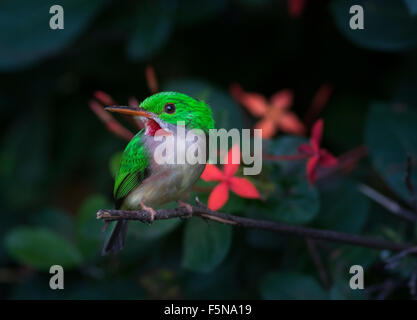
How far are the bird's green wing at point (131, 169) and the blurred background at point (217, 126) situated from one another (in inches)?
11.5

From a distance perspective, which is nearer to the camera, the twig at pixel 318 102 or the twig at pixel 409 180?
the twig at pixel 409 180

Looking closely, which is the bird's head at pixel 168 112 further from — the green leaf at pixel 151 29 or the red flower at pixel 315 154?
the green leaf at pixel 151 29

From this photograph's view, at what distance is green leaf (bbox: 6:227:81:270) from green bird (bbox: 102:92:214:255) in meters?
1.12

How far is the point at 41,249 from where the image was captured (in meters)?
2.46

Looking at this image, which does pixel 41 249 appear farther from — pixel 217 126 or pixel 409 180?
pixel 409 180

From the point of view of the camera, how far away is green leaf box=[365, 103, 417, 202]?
87.4 inches

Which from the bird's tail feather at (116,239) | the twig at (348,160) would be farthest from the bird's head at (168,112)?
the twig at (348,160)

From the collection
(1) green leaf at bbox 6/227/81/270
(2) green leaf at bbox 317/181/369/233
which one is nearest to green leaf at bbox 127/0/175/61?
(1) green leaf at bbox 6/227/81/270

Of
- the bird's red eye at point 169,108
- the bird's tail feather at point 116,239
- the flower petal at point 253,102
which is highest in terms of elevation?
the flower petal at point 253,102

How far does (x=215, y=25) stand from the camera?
313 centimetres

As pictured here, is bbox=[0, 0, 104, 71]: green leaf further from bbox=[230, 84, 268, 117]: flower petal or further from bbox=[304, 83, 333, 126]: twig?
bbox=[304, 83, 333, 126]: twig

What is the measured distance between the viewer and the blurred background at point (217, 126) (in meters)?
2.01

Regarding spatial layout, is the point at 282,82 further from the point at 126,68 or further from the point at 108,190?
the point at 108,190

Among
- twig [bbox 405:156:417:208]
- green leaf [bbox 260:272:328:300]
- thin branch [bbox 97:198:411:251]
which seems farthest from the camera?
green leaf [bbox 260:272:328:300]
